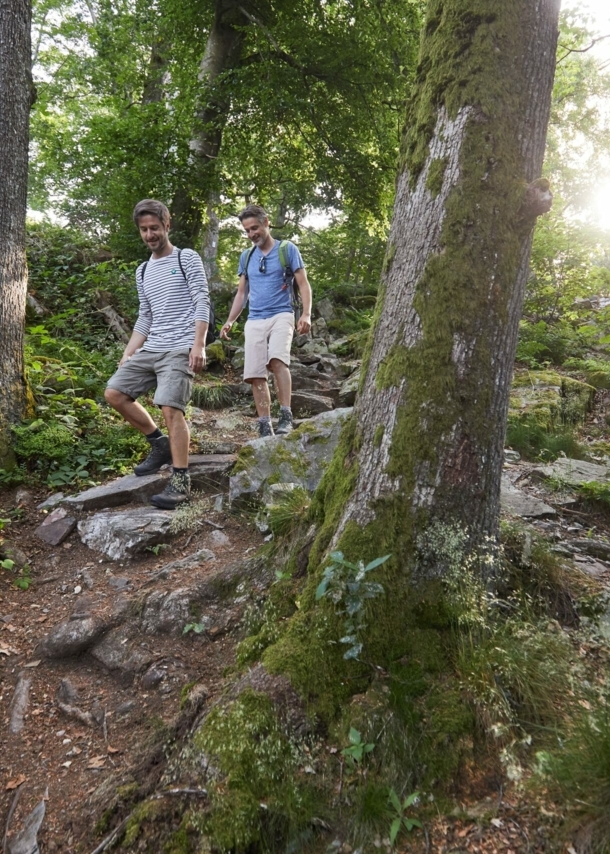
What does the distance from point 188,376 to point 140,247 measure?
748 centimetres

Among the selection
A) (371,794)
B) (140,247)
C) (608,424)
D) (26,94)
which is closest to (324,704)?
(371,794)

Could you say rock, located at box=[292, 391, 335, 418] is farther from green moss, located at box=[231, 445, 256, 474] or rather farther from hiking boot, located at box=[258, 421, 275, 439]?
green moss, located at box=[231, 445, 256, 474]

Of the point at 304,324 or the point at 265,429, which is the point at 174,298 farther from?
the point at 265,429

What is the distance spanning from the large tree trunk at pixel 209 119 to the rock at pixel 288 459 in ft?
24.3

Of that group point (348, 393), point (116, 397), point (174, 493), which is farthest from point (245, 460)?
point (348, 393)

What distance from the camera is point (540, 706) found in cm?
202

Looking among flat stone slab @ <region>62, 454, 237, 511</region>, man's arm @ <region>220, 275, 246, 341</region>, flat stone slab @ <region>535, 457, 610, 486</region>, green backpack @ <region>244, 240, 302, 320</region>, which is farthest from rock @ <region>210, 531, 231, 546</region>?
flat stone slab @ <region>535, 457, 610, 486</region>

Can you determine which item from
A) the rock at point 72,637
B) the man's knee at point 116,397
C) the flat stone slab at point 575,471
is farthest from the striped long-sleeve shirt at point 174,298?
the flat stone slab at point 575,471

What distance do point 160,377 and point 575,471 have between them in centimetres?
422

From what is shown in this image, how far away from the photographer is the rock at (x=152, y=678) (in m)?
2.84

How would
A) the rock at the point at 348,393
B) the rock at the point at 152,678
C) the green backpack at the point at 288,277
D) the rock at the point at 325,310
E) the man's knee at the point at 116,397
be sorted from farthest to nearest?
the rock at the point at 325,310, the rock at the point at 348,393, the green backpack at the point at 288,277, the man's knee at the point at 116,397, the rock at the point at 152,678

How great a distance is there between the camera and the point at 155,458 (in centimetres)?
527

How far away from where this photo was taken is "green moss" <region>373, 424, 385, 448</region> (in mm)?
2678

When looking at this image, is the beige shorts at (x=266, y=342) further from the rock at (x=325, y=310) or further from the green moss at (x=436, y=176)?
the rock at (x=325, y=310)
